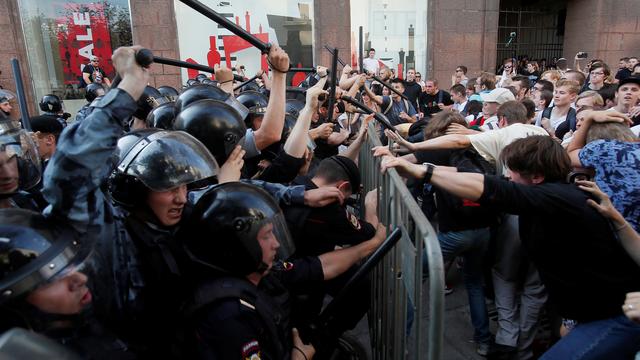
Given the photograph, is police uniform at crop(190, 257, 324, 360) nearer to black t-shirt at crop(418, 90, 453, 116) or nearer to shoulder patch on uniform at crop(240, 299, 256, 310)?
shoulder patch on uniform at crop(240, 299, 256, 310)

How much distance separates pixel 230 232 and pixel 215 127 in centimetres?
104

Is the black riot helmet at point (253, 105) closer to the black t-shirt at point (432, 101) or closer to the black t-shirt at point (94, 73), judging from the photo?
the black t-shirt at point (432, 101)

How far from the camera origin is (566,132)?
4434 mm

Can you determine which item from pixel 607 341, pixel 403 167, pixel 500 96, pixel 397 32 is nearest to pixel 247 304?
pixel 403 167

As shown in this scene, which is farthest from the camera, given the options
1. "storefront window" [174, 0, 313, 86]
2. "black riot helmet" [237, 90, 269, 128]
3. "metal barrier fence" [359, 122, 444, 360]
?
"storefront window" [174, 0, 313, 86]

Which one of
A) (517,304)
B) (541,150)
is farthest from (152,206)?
(517,304)

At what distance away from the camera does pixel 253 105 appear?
4.30 metres

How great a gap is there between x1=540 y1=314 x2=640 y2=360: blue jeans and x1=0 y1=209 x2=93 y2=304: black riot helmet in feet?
6.69

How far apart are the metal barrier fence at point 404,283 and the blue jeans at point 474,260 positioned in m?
0.74

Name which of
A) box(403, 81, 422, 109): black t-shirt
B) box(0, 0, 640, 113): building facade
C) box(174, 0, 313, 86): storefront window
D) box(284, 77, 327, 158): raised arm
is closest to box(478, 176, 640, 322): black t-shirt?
box(284, 77, 327, 158): raised arm

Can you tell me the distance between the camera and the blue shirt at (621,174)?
2166 mm

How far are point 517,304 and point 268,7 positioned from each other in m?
11.1

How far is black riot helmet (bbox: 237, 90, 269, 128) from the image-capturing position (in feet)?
12.2

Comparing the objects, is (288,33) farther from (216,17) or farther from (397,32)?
(216,17)
